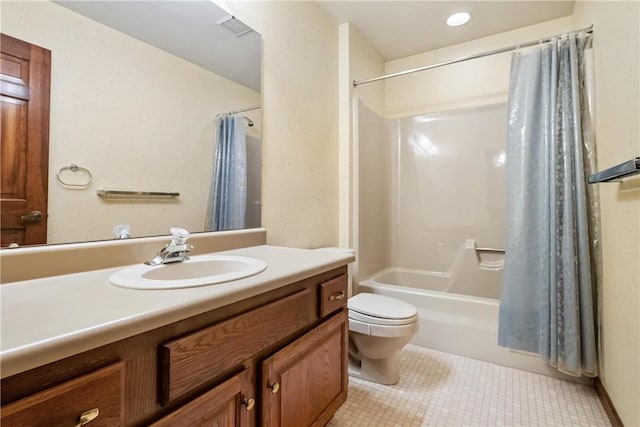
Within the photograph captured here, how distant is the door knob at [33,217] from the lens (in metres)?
0.83

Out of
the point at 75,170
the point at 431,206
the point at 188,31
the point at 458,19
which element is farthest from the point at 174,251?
the point at 458,19

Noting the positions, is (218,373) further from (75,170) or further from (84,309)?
(75,170)

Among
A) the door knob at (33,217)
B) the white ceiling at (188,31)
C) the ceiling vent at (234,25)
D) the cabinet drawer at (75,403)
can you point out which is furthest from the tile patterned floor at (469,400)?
the ceiling vent at (234,25)

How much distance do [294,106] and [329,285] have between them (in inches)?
44.6

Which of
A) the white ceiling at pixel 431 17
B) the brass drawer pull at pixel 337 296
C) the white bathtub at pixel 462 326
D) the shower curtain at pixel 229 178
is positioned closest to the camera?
the brass drawer pull at pixel 337 296

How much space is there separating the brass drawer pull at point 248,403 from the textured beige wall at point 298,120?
2.90 feet

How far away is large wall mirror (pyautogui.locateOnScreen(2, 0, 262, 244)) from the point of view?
0.88 m

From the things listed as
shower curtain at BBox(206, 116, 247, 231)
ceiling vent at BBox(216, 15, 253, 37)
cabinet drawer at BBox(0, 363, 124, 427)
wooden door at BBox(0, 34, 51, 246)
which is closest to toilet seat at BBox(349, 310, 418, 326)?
shower curtain at BBox(206, 116, 247, 231)

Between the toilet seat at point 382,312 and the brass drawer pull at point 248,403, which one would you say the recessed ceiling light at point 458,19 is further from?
the brass drawer pull at point 248,403

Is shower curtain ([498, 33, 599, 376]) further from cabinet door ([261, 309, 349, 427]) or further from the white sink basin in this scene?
the white sink basin

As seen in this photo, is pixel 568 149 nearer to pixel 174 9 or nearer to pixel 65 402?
pixel 174 9

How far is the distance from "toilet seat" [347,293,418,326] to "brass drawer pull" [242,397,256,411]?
2.89 ft

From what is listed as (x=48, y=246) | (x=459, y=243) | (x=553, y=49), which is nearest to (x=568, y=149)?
(x=553, y=49)

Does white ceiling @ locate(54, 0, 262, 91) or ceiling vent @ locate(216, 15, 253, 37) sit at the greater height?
ceiling vent @ locate(216, 15, 253, 37)
